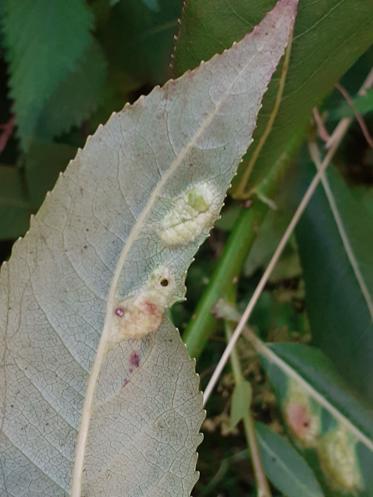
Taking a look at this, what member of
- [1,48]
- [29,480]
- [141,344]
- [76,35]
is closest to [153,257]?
[141,344]

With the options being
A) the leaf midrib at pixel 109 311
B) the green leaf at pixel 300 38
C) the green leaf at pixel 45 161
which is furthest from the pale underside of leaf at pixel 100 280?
the green leaf at pixel 45 161

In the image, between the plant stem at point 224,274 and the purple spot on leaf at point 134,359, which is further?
the plant stem at point 224,274

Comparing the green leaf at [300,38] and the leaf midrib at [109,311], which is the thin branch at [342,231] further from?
the leaf midrib at [109,311]

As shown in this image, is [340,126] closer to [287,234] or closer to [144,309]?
[287,234]

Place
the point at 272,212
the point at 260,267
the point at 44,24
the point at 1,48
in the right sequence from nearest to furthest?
the point at 44,24 < the point at 1,48 < the point at 272,212 < the point at 260,267

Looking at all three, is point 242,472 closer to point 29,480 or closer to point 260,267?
point 260,267

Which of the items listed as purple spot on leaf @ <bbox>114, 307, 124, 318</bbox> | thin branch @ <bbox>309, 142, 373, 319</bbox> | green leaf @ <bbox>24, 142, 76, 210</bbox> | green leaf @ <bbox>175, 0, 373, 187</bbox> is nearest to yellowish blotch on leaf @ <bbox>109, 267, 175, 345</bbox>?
purple spot on leaf @ <bbox>114, 307, 124, 318</bbox>
